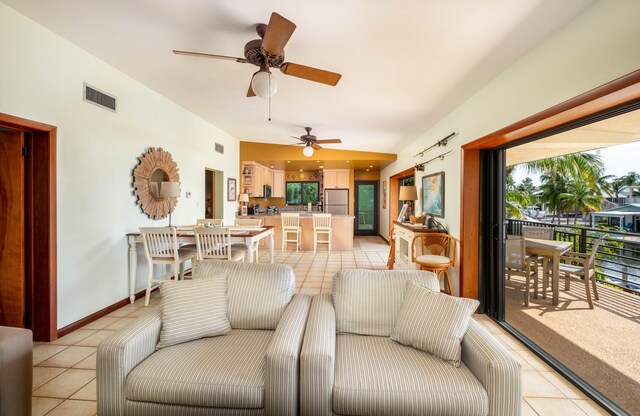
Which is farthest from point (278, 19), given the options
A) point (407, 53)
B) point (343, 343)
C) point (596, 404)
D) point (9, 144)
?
point (596, 404)

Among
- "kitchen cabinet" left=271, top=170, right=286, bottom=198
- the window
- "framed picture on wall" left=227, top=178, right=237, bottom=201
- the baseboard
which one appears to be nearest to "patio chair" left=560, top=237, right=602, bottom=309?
the baseboard

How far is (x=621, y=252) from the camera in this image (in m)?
3.39

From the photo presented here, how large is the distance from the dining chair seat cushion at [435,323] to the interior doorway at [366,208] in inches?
313

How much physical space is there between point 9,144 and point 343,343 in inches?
123

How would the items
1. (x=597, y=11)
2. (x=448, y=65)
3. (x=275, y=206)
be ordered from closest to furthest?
1. (x=597, y=11)
2. (x=448, y=65)
3. (x=275, y=206)

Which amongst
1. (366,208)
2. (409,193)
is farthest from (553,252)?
(366,208)

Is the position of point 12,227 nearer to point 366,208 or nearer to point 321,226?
point 321,226

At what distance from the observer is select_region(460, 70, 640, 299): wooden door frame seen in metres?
1.56

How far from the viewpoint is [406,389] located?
127 cm

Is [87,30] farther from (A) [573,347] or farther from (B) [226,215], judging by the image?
(A) [573,347]

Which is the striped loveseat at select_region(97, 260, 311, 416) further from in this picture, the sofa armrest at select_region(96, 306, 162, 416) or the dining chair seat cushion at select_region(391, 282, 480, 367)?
the dining chair seat cushion at select_region(391, 282, 480, 367)

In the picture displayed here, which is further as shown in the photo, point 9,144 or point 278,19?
point 9,144

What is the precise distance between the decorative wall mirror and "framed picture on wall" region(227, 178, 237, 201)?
202cm

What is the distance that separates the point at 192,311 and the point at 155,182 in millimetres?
2730
